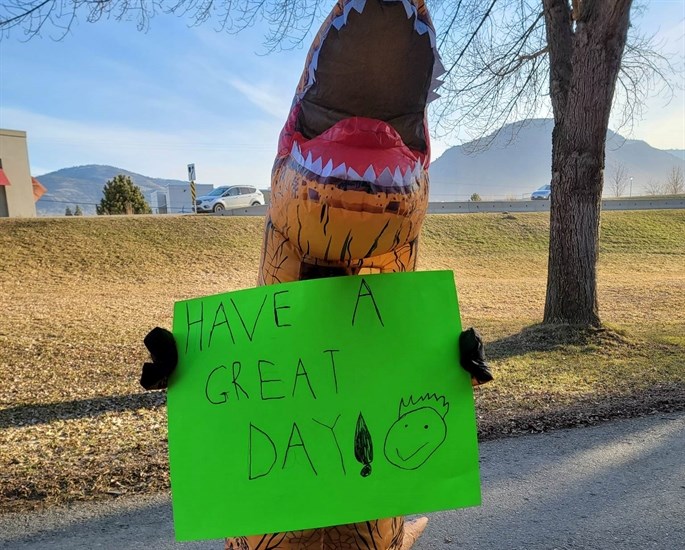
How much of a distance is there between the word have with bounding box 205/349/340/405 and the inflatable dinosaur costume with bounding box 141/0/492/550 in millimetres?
149

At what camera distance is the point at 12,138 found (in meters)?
27.0

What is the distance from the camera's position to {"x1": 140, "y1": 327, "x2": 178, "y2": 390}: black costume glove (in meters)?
1.45

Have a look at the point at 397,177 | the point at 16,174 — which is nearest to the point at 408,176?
the point at 397,177

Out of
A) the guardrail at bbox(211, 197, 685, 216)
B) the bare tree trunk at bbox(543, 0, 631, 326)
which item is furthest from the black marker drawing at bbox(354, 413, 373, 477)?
the guardrail at bbox(211, 197, 685, 216)

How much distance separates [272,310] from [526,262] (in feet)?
55.0

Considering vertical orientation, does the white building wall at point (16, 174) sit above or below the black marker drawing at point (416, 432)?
above

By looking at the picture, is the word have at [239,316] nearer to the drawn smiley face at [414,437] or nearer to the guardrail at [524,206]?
the drawn smiley face at [414,437]

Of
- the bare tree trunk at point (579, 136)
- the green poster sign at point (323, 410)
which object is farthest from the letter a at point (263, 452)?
the bare tree trunk at point (579, 136)

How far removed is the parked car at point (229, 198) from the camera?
25.0 metres

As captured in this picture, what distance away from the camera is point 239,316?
151 centimetres

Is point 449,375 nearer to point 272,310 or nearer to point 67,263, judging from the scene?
point 272,310

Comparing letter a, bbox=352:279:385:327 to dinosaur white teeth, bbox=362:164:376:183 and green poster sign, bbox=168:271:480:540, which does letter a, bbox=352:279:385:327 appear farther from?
dinosaur white teeth, bbox=362:164:376:183

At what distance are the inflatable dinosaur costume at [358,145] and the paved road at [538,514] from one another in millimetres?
1734

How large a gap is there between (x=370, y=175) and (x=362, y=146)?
8 cm
